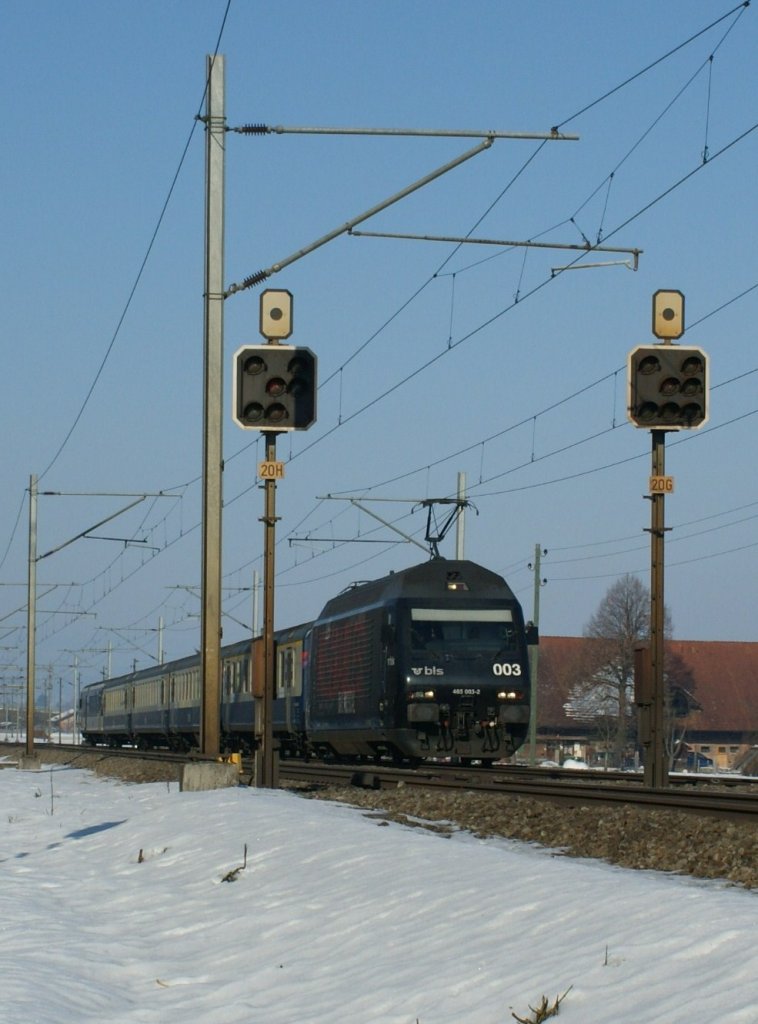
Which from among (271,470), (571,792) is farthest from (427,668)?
(571,792)

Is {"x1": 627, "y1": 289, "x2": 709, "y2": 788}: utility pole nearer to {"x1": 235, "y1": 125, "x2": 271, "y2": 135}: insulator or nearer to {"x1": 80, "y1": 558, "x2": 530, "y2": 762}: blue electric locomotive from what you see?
{"x1": 235, "y1": 125, "x2": 271, "y2": 135}: insulator

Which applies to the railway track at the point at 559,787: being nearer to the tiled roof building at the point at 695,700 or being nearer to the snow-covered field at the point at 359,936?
the snow-covered field at the point at 359,936

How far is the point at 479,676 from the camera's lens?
24.7 meters

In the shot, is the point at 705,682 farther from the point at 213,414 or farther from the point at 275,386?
the point at 275,386

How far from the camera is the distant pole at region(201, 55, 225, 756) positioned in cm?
1853

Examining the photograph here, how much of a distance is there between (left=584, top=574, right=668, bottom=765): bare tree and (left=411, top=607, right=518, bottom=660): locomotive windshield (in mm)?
48629

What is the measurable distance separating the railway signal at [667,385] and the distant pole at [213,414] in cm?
492

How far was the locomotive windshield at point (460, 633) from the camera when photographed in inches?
976

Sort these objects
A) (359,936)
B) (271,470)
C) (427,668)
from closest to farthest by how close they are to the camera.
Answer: (359,936) < (271,470) < (427,668)

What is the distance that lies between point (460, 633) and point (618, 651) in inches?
2519

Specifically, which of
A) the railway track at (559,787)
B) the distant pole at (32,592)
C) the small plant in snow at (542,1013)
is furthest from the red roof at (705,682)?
the small plant in snow at (542,1013)

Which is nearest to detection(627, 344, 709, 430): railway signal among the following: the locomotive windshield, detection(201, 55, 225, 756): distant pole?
detection(201, 55, 225, 756): distant pole

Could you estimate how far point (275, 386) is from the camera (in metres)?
17.6

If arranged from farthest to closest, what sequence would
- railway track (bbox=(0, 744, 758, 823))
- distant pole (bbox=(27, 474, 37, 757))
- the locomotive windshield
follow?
distant pole (bbox=(27, 474, 37, 757)) < the locomotive windshield < railway track (bbox=(0, 744, 758, 823))
